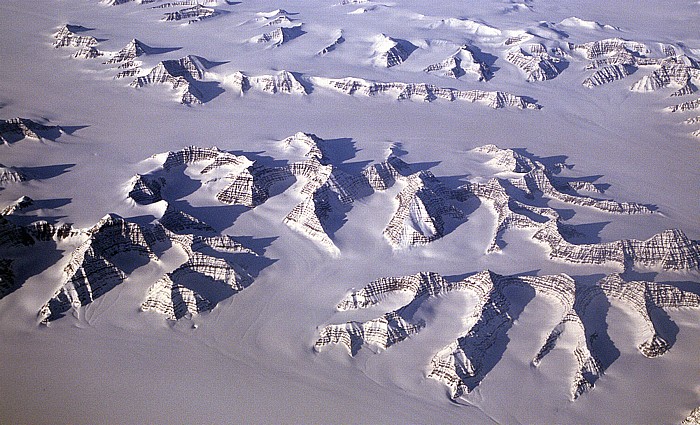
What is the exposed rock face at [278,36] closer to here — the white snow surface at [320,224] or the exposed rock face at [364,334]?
the white snow surface at [320,224]

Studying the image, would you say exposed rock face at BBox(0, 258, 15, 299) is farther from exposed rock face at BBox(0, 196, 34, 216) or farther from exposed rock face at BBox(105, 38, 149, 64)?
exposed rock face at BBox(105, 38, 149, 64)

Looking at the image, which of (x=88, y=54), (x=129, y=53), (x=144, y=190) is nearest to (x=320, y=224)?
(x=144, y=190)

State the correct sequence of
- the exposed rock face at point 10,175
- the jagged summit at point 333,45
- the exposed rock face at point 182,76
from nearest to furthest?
the exposed rock face at point 10,175
the exposed rock face at point 182,76
the jagged summit at point 333,45

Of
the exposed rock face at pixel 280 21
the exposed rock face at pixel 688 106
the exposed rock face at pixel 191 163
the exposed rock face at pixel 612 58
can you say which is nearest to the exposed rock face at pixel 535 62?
the exposed rock face at pixel 612 58

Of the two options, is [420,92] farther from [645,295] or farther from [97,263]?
[97,263]

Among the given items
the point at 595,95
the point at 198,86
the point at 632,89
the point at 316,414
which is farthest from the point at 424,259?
the point at 632,89

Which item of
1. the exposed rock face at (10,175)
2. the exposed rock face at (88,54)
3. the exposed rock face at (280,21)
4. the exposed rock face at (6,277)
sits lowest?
the exposed rock face at (280,21)
